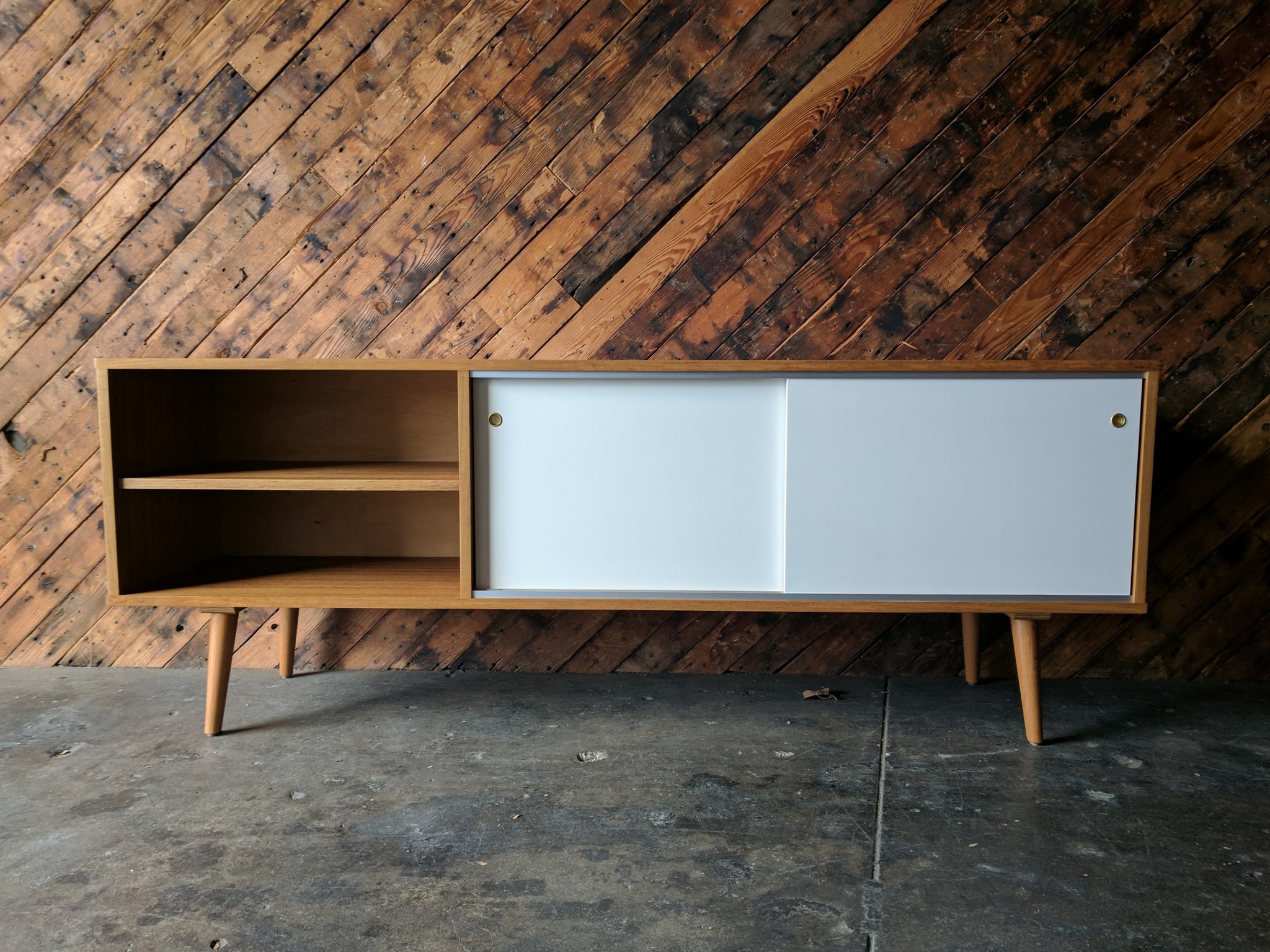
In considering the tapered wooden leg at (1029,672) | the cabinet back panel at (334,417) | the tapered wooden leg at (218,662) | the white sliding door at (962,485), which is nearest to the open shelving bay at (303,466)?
the cabinet back panel at (334,417)

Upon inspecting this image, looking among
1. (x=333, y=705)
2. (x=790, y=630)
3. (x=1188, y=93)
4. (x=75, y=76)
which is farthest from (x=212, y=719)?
(x=1188, y=93)

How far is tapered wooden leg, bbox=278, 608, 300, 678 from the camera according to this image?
2.06 metres

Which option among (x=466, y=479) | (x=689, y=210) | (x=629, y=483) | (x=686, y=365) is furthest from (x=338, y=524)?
(x=689, y=210)

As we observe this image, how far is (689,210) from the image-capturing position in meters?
2.02

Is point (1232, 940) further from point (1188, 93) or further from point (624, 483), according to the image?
point (1188, 93)

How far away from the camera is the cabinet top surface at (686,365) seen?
5.19ft

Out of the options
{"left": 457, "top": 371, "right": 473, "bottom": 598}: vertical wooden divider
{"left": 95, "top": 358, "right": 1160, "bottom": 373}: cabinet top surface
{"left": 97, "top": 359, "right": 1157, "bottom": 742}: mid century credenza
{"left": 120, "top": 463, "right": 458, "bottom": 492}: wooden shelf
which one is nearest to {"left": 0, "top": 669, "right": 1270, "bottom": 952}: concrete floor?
{"left": 97, "top": 359, "right": 1157, "bottom": 742}: mid century credenza

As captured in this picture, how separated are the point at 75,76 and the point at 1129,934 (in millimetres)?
2636

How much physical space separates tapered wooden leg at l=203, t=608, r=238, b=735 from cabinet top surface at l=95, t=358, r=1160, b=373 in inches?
19.2

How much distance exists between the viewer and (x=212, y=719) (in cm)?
175

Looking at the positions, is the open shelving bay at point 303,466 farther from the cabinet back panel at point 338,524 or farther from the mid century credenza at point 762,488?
the mid century credenza at point 762,488

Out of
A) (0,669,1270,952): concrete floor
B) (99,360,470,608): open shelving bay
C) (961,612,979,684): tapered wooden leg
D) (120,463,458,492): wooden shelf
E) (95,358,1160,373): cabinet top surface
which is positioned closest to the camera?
(0,669,1270,952): concrete floor

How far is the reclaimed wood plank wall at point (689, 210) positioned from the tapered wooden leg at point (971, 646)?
65mm

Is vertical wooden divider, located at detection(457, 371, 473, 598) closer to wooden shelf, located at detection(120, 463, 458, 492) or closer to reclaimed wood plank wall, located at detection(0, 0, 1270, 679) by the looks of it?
wooden shelf, located at detection(120, 463, 458, 492)
